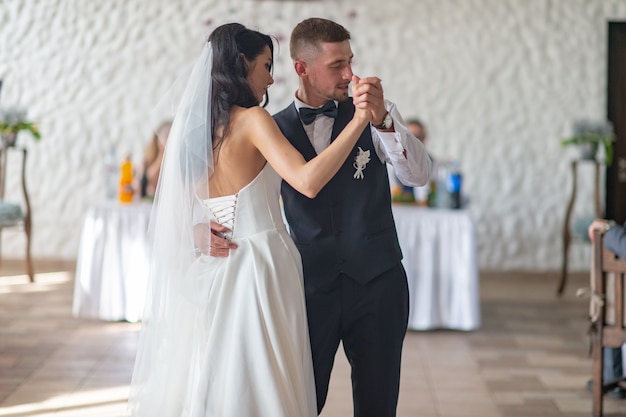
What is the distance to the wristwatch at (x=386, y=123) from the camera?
7.89ft

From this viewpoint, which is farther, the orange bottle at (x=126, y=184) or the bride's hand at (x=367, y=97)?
the orange bottle at (x=126, y=184)

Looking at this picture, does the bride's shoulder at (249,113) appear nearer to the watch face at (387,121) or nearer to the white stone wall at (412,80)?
the watch face at (387,121)

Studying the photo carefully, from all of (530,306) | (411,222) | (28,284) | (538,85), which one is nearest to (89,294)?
(28,284)

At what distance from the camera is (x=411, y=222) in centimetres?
572

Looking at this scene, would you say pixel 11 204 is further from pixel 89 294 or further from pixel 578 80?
pixel 578 80

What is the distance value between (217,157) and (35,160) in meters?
5.82

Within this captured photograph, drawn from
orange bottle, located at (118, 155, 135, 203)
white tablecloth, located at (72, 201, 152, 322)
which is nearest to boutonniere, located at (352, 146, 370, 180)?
white tablecloth, located at (72, 201, 152, 322)

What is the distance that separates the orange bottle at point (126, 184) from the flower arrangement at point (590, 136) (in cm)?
345

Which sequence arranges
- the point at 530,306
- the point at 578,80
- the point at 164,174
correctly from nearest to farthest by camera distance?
the point at 164,174 < the point at 530,306 < the point at 578,80

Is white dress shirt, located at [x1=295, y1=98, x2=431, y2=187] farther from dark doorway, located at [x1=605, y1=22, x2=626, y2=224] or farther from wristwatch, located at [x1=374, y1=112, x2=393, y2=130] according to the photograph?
dark doorway, located at [x1=605, y1=22, x2=626, y2=224]

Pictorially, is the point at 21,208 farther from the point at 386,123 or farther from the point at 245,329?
the point at 386,123

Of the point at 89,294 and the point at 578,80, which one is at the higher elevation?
the point at 578,80

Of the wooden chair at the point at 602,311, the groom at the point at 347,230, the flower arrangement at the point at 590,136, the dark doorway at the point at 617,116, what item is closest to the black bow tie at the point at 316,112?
the groom at the point at 347,230

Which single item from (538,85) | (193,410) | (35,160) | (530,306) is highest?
(538,85)
